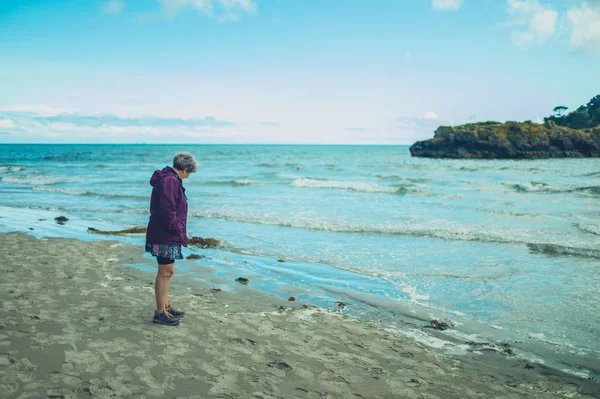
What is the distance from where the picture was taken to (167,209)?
4.86 metres

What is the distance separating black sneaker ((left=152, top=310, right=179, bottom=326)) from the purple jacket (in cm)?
100

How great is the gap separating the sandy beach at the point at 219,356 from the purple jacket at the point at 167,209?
118 cm

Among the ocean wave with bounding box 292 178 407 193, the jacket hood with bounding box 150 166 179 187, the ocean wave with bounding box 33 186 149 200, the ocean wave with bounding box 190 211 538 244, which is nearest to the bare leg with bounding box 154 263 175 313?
the jacket hood with bounding box 150 166 179 187

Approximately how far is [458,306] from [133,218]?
12.7m

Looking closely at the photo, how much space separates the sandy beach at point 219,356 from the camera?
3848 mm

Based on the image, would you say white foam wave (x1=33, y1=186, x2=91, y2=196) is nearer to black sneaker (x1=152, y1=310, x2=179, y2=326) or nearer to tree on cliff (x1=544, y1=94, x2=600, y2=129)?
black sneaker (x1=152, y1=310, x2=179, y2=326)

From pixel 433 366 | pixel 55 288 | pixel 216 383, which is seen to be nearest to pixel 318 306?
pixel 433 366

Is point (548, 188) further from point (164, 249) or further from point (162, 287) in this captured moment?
point (164, 249)

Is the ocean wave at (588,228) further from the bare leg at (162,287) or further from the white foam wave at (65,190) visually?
the white foam wave at (65,190)

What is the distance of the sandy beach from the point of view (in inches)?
151

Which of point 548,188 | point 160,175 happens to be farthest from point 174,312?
point 548,188

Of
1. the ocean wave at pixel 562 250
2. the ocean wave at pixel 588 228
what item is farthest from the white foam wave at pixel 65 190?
the ocean wave at pixel 588 228

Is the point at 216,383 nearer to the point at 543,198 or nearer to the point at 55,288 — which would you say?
the point at 55,288

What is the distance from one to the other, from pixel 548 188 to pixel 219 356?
2829 centimetres
